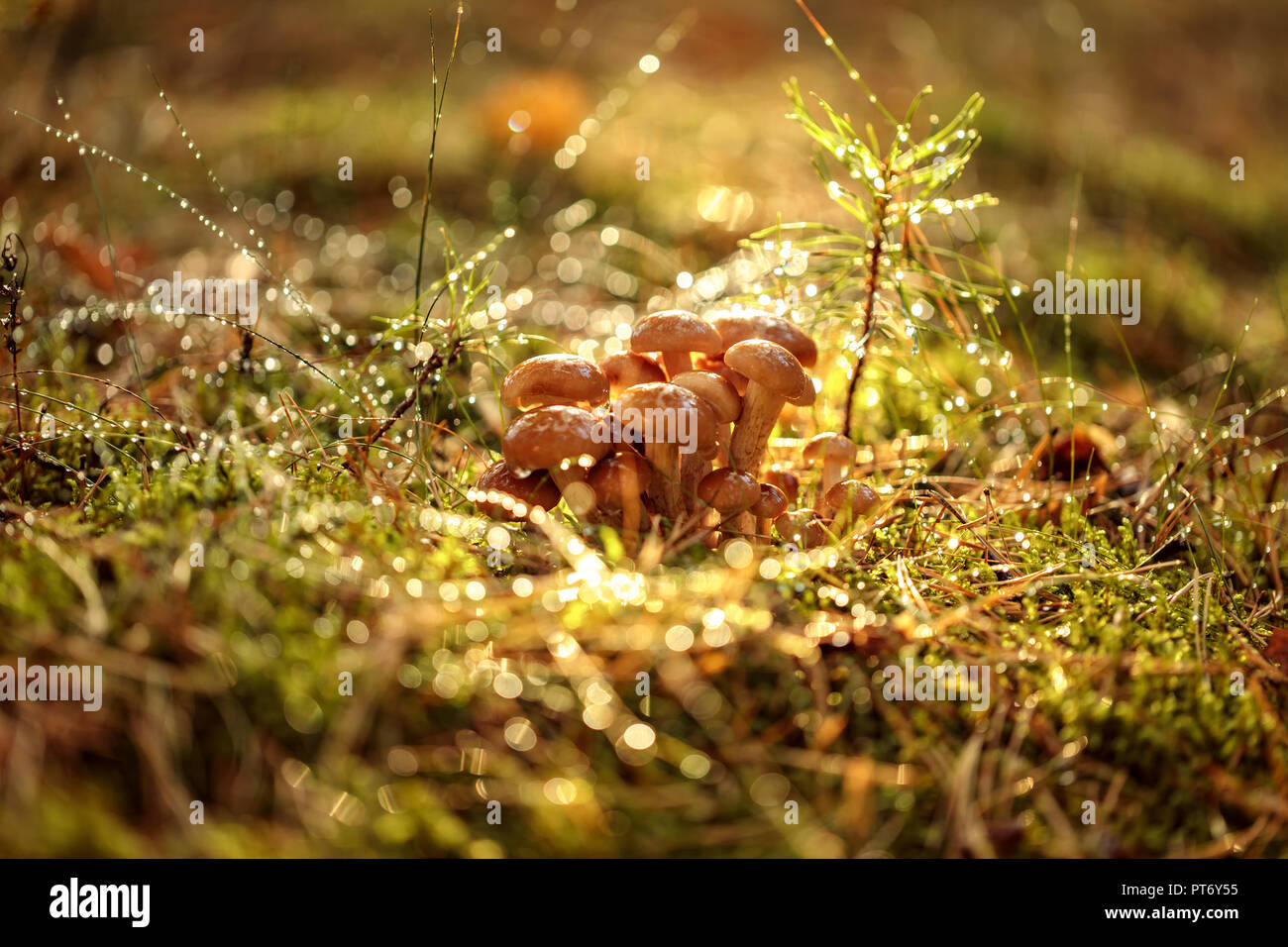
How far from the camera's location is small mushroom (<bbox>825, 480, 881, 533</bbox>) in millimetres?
2064

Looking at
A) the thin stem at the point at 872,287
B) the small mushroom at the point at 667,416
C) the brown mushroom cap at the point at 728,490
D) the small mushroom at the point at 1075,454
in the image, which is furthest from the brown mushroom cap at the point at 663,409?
the small mushroom at the point at 1075,454

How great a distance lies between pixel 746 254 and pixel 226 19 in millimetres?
9104

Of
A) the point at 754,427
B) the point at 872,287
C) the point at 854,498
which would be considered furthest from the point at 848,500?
the point at 872,287

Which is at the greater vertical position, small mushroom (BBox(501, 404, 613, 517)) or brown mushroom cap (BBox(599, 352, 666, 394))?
brown mushroom cap (BBox(599, 352, 666, 394))

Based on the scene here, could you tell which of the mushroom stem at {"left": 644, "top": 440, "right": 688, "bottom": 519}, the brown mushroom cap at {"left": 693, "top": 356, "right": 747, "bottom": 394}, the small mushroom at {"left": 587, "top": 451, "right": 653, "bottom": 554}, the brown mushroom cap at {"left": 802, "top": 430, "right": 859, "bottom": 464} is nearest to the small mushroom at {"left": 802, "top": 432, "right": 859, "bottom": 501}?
the brown mushroom cap at {"left": 802, "top": 430, "right": 859, "bottom": 464}

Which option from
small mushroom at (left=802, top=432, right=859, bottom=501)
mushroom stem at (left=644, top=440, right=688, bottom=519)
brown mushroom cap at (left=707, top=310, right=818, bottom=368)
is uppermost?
brown mushroom cap at (left=707, top=310, right=818, bottom=368)

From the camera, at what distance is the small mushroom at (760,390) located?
6.08ft

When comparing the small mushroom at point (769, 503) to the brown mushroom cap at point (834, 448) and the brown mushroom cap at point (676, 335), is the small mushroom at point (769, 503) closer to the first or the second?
the brown mushroom cap at point (834, 448)

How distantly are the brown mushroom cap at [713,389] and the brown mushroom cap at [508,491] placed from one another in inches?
15.6

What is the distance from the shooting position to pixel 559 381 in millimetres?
1816

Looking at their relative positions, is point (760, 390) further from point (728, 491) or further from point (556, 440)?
point (556, 440)

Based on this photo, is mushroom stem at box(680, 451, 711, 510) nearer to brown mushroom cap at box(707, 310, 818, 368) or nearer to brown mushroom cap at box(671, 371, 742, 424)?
brown mushroom cap at box(671, 371, 742, 424)

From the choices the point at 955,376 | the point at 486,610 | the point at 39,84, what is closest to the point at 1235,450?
→ the point at 955,376

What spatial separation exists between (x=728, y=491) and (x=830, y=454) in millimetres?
410
